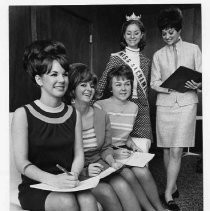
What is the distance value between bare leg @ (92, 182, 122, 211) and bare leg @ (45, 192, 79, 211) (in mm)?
164

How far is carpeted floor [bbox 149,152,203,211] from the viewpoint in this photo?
53.6 inches

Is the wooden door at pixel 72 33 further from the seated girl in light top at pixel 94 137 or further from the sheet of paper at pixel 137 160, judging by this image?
the sheet of paper at pixel 137 160

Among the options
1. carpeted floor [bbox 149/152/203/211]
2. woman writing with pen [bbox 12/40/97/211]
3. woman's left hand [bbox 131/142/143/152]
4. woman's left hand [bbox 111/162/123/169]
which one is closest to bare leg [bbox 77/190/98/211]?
woman writing with pen [bbox 12/40/97/211]

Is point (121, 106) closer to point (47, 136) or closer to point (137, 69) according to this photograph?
point (137, 69)

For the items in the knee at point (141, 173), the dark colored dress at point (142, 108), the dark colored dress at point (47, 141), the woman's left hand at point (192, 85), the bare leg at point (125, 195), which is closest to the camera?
the dark colored dress at point (47, 141)

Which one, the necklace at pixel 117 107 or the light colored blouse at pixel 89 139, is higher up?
the necklace at pixel 117 107

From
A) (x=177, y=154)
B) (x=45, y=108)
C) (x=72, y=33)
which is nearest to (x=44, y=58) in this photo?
(x=45, y=108)

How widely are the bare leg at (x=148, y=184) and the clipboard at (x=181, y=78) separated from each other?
38cm

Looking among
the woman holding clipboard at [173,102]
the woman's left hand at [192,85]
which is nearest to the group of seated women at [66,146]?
the woman holding clipboard at [173,102]

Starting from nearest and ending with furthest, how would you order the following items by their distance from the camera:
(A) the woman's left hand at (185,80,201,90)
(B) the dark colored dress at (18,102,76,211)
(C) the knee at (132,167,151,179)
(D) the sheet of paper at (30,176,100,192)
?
(D) the sheet of paper at (30,176,100,192)
(B) the dark colored dress at (18,102,76,211)
(C) the knee at (132,167,151,179)
(A) the woman's left hand at (185,80,201,90)

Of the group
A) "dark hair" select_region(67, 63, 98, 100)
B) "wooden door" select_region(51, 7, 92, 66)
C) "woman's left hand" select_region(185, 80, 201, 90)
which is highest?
"wooden door" select_region(51, 7, 92, 66)

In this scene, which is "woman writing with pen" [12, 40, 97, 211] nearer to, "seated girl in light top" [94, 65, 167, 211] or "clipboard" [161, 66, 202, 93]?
"seated girl in light top" [94, 65, 167, 211]

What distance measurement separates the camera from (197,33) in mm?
1287

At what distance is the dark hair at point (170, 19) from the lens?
1235 millimetres
